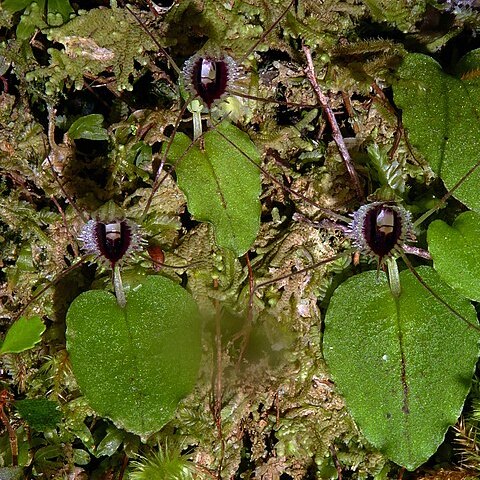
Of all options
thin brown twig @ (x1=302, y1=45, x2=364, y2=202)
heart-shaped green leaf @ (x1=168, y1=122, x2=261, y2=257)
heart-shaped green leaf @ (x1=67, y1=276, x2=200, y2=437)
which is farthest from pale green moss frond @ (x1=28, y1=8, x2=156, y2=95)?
heart-shaped green leaf @ (x1=67, y1=276, x2=200, y2=437)

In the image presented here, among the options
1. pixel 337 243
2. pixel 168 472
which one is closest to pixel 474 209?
pixel 337 243

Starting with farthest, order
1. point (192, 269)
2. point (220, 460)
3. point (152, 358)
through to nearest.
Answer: point (192, 269) < point (220, 460) < point (152, 358)

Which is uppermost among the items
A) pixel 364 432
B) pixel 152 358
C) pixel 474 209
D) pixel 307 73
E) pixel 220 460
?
pixel 307 73

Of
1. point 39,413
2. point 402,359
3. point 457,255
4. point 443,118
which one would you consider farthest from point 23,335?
point 443,118

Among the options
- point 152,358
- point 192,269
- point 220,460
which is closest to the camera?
point 152,358

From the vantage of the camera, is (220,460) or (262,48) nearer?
(220,460)

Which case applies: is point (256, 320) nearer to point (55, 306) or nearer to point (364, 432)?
point (364, 432)

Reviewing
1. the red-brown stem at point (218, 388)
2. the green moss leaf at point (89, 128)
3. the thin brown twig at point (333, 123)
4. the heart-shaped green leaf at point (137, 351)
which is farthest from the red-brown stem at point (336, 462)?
the green moss leaf at point (89, 128)

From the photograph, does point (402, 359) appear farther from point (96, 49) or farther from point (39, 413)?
point (96, 49)
